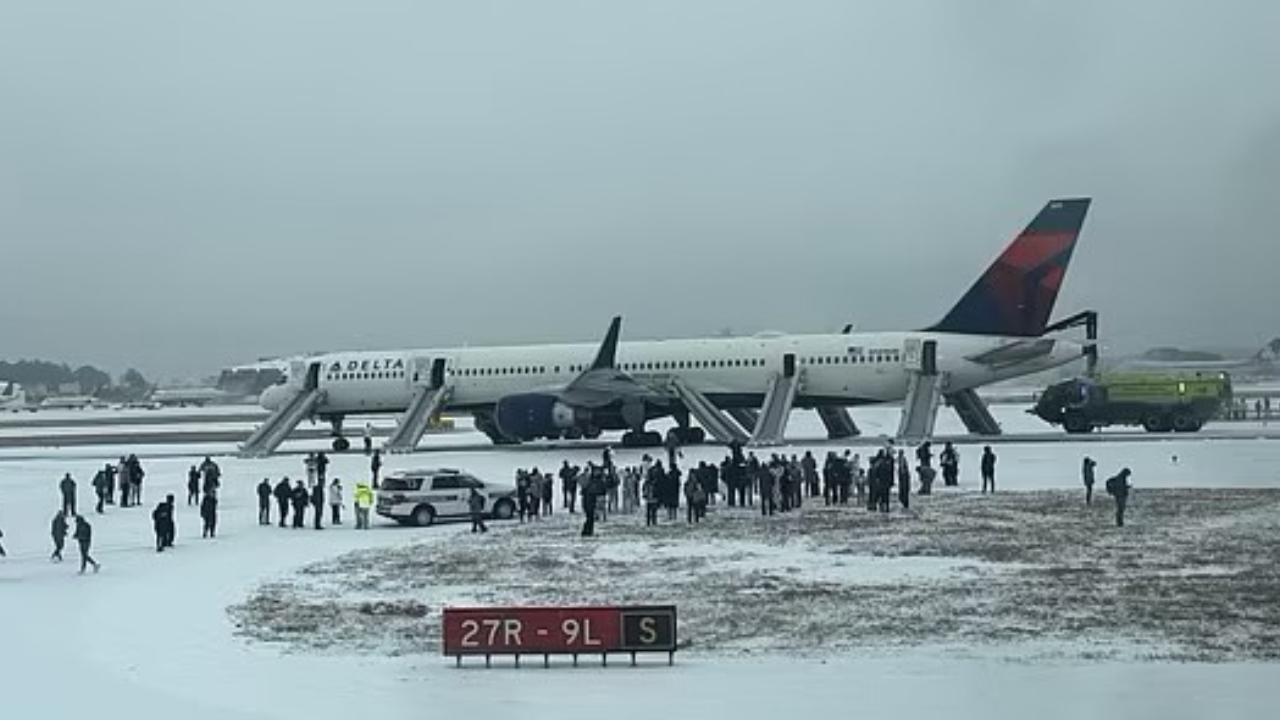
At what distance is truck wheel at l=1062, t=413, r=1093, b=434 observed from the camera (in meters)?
58.8

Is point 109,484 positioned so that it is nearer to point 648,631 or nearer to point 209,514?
point 209,514

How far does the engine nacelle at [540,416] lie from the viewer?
172 feet

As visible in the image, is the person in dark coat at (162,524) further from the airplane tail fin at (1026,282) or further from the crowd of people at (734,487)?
the airplane tail fin at (1026,282)

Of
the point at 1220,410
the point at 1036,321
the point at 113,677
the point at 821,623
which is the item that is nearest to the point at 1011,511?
the point at 821,623

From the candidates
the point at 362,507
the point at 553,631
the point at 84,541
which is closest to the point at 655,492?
the point at 362,507

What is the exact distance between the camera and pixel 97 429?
93.8 metres

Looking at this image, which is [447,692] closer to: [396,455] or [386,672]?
[386,672]

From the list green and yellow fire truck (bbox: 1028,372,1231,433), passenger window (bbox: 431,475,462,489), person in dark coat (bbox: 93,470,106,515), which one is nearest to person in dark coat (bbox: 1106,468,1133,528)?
passenger window (bbox: 431,475,462,489)

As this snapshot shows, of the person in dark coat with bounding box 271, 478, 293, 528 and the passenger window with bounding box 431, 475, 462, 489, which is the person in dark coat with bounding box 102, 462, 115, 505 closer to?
the person in dark coat with bounding box 271, 478, 293, 528

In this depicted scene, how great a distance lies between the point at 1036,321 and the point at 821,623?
125 feet

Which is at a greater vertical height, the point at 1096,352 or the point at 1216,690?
the point at 1096,352

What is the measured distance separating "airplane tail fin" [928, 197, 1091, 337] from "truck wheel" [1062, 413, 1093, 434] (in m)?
6.20

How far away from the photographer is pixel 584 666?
16.1m

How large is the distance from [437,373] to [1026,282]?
70.2 feet
